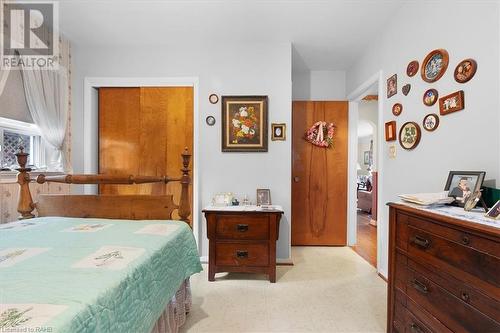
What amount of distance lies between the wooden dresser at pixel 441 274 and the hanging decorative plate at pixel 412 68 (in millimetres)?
1292

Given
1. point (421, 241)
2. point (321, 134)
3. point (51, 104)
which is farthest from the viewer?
point (321, 134)

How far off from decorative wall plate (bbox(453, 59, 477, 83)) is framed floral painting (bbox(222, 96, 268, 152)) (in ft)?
5.54

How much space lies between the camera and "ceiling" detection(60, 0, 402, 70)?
2.15 meters

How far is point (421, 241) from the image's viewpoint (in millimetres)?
1249

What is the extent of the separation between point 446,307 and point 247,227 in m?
1.57

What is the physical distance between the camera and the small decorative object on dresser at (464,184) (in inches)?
50.8

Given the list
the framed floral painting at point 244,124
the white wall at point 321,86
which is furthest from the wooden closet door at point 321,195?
the framed floral painting at point 244,124

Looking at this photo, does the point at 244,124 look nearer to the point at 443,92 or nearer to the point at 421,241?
the point at 443,92

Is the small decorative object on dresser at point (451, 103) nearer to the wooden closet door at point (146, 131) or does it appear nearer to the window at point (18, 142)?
the wooden closet door at point (146, 131)

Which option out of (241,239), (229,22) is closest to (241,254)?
(241,239)

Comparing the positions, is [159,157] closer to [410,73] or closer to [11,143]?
[11,143]

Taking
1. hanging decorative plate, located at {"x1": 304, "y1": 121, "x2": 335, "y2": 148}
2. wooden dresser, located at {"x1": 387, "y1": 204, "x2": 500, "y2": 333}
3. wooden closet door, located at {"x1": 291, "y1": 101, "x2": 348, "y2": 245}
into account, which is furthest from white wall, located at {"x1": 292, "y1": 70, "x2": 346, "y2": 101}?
wooden dresser, located at {"x1": 387, "y1": 204, "x2": 500, "y2": 333}

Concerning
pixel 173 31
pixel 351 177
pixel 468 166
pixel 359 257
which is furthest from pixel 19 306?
pixel 351 177

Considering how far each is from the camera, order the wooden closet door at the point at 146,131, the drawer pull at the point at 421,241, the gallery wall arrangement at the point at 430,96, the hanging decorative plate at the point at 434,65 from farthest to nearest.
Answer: the wooden closet door at the point at 146,131, the hanging decorative plate at the point at 434,65, the gallery wall arrangement at the point at 430,96, the drawer pull at the point at 421,241
